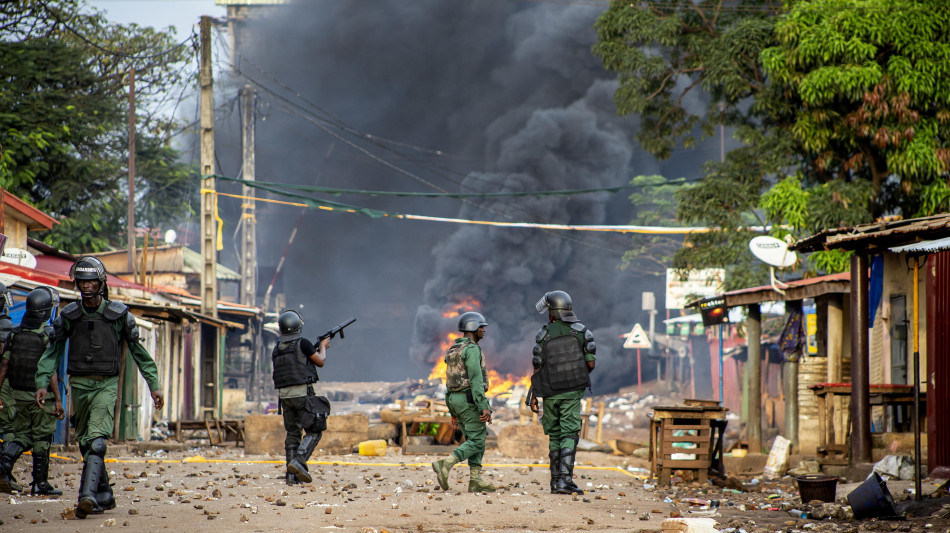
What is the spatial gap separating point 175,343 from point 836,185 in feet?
48.6

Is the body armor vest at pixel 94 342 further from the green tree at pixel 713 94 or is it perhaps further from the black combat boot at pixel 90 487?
the green tree at pixel 713 94

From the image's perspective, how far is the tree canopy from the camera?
53.8 ft

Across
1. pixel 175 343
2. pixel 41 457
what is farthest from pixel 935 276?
pixel 175 343

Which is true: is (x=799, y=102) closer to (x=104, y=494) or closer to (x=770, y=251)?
(x=770, y=251)

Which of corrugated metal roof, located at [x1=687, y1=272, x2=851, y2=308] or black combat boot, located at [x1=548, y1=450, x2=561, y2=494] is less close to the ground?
Answer: corrugated metal roof, located at [x1=687, y1=272, x2=851, y2=308]

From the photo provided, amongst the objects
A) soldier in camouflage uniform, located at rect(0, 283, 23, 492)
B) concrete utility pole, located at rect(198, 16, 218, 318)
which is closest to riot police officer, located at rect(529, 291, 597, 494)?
soldier in camouflage uniform, located at rect(0, 283, 23, 492)

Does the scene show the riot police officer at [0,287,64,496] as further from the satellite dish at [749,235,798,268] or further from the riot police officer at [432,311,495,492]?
the satellite dish at [749,235,798,268]

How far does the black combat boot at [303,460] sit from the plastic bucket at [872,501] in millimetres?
5624

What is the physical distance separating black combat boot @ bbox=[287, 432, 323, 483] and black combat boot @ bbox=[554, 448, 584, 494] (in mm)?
2742

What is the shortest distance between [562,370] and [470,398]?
1.01 metres

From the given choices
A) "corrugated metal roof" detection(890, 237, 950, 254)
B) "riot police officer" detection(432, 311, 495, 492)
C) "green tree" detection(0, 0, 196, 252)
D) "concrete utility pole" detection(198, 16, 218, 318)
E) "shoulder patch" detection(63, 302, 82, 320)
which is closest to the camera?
"shoulder patch" detection(63, 302, 82, 320)

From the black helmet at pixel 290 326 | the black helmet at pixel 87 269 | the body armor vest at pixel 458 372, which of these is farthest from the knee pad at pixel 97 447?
the black helmet at pixel 290 326

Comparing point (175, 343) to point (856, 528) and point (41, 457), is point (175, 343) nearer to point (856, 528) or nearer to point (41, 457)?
point (41, 457)

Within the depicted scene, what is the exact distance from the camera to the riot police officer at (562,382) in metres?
10.0
